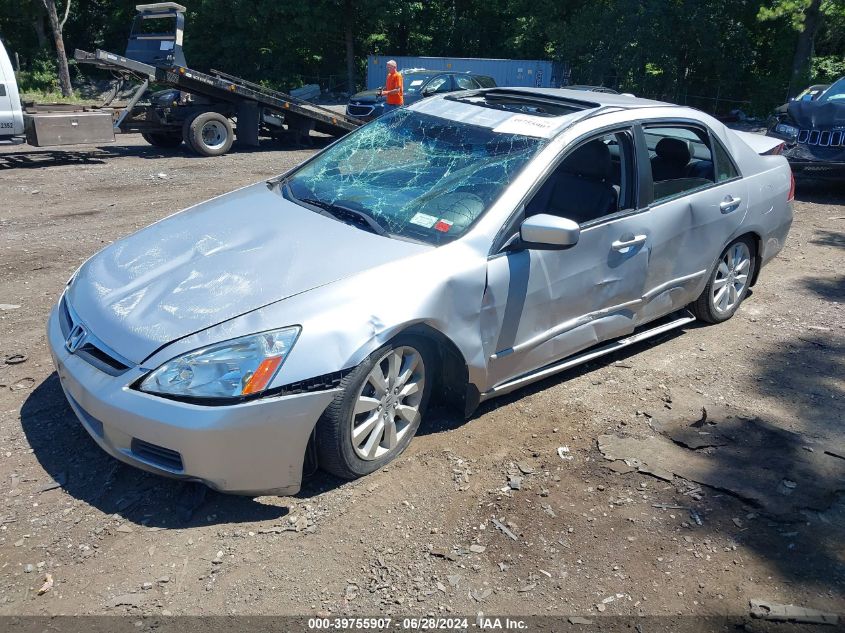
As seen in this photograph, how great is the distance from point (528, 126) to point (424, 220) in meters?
0.93

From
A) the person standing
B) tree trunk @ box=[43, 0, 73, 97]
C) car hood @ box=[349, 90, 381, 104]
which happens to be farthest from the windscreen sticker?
tree trunk @ box=[43, 0, 73, 97]

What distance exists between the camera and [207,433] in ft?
10.2

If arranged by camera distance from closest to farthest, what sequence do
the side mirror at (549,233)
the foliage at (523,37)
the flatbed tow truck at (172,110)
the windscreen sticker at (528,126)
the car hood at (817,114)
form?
the side mirror at (549,233), the windscreen sticker at (528,126), the car hood at (817,114), the flatbed tow truck at (172,110), the foliage at (523,37)

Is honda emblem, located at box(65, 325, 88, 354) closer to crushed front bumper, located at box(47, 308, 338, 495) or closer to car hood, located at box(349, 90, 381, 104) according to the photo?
crushed front bumper, located at box(47, 308, 338, 495)

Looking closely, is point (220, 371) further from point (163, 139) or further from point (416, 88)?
point (416, 88)

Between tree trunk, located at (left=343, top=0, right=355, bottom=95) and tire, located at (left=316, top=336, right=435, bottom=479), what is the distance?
1294 inches

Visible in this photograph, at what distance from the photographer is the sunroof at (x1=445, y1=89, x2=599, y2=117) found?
15.6ft

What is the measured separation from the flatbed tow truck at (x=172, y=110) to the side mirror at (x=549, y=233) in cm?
1058

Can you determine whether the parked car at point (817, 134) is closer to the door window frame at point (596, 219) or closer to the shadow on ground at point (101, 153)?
the door window frame at point (596, 219)

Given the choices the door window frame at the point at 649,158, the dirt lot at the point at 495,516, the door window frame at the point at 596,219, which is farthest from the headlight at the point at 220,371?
the door window frame at the point at 649,158

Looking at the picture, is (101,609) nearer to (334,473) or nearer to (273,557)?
(273,557)

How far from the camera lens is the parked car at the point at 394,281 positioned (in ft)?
10.6

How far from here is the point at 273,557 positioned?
125 inches

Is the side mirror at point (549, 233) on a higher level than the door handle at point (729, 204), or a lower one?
higher
